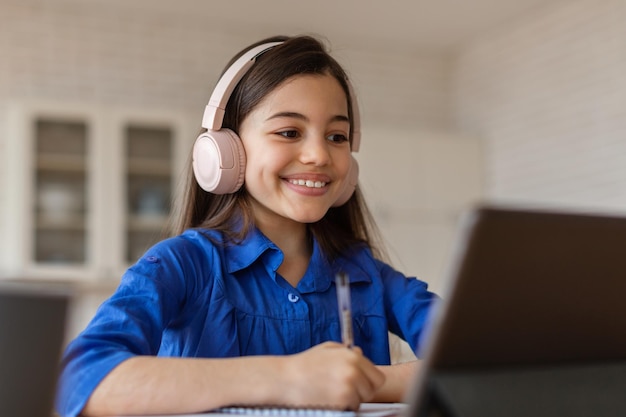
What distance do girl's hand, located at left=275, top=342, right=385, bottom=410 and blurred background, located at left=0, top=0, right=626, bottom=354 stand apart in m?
3.60

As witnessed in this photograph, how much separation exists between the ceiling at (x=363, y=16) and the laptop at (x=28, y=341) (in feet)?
Answer: 14.9

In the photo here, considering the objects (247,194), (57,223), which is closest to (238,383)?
(247,194)

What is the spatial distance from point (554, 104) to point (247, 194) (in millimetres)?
4185

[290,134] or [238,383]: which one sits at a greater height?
[290,134]

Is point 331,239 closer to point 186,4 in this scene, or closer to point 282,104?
point 282,104

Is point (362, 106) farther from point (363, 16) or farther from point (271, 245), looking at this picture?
point (271, 245)

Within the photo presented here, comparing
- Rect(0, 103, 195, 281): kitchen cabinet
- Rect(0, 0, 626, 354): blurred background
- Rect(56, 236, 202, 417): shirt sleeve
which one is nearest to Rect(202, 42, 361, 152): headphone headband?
Rect(56, 236, 202, 417): shirt sleeve

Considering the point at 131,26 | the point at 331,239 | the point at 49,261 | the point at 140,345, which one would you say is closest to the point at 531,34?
the point at 131,26

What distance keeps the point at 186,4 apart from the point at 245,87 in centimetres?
393

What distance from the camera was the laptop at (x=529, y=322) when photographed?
598mm

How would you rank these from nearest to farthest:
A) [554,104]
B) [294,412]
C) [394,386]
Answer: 1. [294,412]
2. [394,386]
3. [554,104]

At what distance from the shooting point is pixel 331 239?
145cm

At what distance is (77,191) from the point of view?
4.75 meters

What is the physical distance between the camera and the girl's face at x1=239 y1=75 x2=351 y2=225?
4.31 feet
